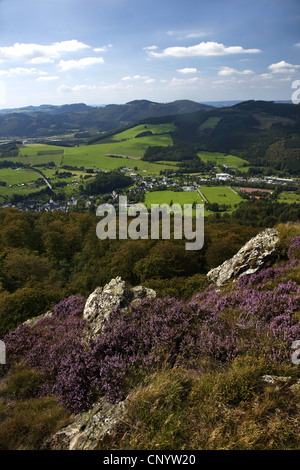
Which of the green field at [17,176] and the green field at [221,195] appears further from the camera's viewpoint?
the green field at [17,176]

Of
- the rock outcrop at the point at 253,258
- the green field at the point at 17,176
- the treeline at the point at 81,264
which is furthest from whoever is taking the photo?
the green field at the point at 17,176

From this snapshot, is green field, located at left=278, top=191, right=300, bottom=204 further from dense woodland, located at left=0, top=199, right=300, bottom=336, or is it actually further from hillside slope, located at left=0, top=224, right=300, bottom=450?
hillside slope, located at left=0, top=224, right=300, bottom=450

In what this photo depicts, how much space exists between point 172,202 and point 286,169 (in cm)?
12760

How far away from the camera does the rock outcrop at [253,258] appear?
41.2ft

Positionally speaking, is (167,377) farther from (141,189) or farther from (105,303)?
(141,189)

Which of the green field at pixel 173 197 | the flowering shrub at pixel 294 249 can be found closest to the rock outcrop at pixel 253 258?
the flowering shrub at pixel 294 249

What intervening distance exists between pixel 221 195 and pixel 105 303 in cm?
10490

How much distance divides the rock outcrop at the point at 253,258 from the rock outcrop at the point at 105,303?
5191 mm

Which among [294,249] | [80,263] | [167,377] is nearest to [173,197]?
[80,263]

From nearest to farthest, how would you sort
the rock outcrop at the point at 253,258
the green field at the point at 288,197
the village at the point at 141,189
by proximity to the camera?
the rock outcrop at the point at 253,258 < the village at the point at 141,189 < the green field at the point at 288,197

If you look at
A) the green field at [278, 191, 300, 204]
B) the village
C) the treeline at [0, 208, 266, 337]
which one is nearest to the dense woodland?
the treeline at [0, 208, 266, 337]

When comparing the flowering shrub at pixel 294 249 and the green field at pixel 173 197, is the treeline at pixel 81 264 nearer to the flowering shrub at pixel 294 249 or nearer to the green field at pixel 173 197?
the flowering shrub at pixel 294 249

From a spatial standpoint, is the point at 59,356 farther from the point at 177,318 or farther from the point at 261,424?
the point at 261,424

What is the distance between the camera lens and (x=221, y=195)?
4230 inches
